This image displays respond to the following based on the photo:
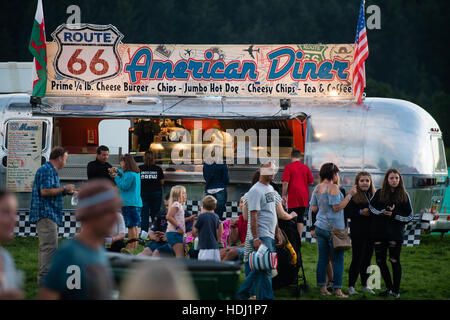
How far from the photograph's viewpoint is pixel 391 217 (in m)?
8.46

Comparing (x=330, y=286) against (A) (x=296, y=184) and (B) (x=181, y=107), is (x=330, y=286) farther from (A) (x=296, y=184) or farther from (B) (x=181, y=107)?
(B) (x=181, y=107)

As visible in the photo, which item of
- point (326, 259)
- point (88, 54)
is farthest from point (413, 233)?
point (88, 54)

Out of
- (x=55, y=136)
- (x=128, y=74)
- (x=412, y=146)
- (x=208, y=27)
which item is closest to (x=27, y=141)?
(x=55, y=136)

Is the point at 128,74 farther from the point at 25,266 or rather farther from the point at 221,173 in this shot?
the point at 25,266

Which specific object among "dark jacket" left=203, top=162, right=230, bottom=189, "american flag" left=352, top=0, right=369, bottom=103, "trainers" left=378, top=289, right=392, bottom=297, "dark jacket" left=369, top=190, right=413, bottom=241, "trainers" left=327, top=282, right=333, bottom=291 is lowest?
"trainers" left=378, top=289, right=392, bottom=297

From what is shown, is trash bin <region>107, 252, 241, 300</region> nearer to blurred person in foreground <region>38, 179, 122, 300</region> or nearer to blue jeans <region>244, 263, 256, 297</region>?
blurred person in foreground <region>38, 179, 122, 300</region>

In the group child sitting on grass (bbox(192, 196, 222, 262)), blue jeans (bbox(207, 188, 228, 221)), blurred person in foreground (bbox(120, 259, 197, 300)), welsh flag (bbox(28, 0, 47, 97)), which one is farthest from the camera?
welsh flag (bbox(28, 0, 47, 97))

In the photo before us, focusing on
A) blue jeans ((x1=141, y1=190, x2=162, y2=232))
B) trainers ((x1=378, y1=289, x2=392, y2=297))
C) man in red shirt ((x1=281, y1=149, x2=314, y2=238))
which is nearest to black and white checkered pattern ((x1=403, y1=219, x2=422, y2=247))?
man in red shirt ((x1=281, y1=149, x2=314, y2=238))

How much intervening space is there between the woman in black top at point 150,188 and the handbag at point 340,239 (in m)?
4.33

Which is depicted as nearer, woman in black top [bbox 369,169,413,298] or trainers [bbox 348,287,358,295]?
woman in black top [bbox 369,169,413,298]

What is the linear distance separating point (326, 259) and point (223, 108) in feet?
15.8

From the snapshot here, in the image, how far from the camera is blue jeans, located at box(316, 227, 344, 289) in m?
8.45

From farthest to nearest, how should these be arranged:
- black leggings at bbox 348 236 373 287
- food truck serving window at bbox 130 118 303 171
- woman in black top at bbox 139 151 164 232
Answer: food truck serving window at bbox 130 118 303 171
woman in black top at bbox 139 151 164 232
black leggings at bbox 348 236 373 287

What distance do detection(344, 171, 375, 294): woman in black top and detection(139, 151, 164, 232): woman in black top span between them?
13.9 feet
